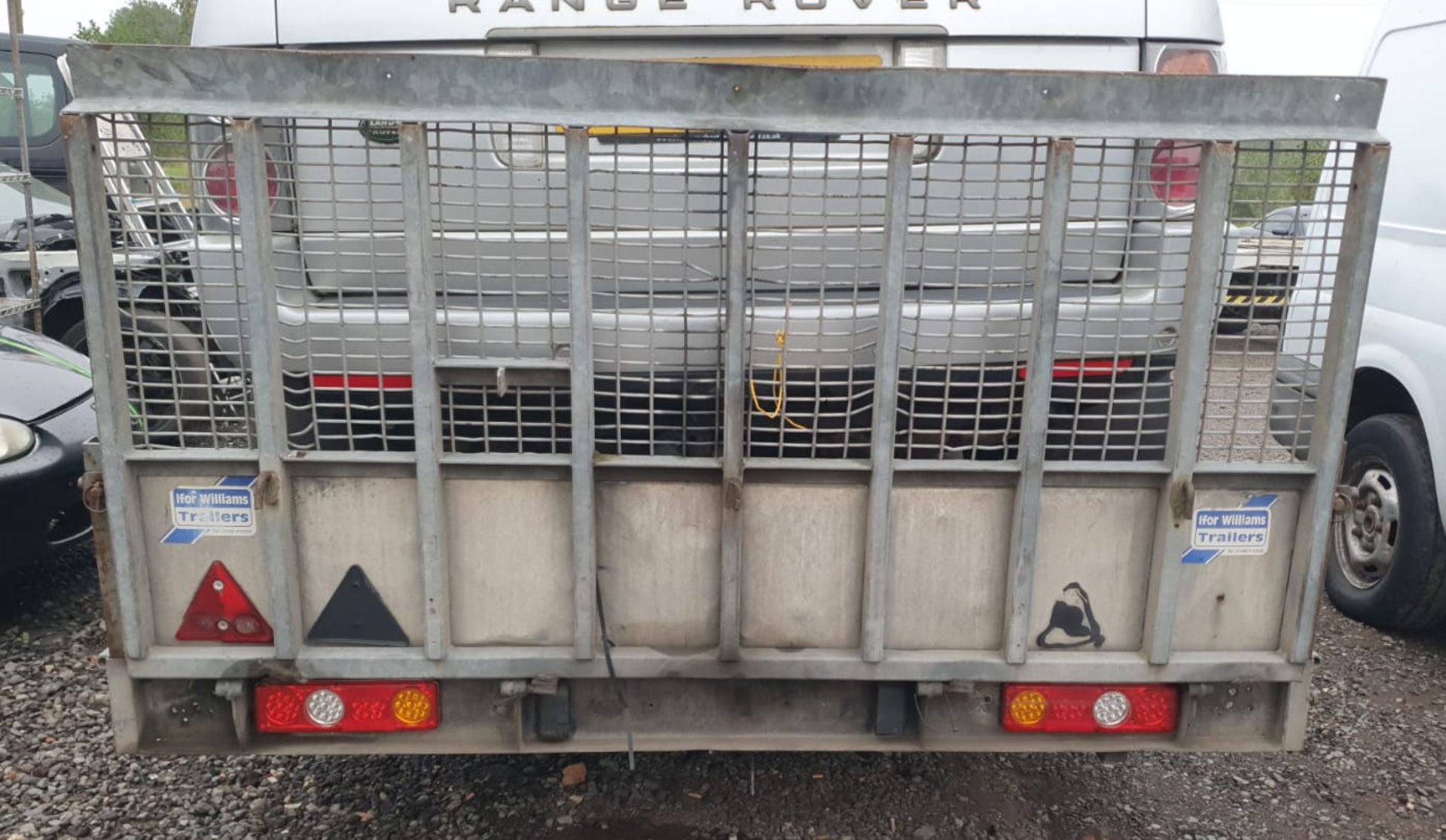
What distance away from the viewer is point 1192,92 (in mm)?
2260

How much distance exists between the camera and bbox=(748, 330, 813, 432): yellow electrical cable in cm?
243

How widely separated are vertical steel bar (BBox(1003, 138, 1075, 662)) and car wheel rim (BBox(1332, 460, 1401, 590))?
2.96 meters

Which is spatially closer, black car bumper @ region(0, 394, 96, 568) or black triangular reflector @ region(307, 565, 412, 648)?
black triangular reflector @ region(307, 565, 412, 648)

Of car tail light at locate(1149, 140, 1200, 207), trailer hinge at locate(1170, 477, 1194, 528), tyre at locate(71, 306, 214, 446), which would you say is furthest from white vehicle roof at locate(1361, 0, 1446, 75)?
tyre at locate(71, 306, 214, 446)

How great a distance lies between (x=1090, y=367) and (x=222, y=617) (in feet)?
6.79

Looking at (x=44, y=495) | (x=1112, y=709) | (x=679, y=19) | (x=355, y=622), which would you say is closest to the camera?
(x=355, y=622)

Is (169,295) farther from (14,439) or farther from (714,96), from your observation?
(14,439)

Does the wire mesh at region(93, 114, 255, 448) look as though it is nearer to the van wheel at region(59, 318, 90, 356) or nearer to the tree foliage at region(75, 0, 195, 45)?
the van wheel at region(59, 318, 90, 356)

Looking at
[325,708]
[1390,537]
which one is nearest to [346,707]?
[325,708]

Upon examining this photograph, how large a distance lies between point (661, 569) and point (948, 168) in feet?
4.58

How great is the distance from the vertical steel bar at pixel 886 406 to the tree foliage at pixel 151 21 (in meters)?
42.0

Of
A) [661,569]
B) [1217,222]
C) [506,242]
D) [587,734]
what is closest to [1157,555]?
[1217,222]

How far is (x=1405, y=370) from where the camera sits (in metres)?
4.45

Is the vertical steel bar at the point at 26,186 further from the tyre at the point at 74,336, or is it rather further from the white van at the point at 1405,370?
the white van at the point at 1405,370
